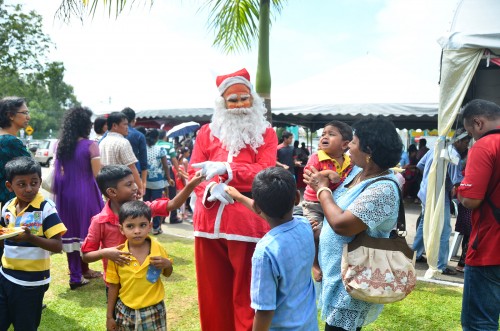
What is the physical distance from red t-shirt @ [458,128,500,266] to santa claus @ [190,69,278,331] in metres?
1.32

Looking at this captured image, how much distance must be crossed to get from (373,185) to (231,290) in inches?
54.7

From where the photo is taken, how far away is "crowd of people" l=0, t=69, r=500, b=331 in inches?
78.6

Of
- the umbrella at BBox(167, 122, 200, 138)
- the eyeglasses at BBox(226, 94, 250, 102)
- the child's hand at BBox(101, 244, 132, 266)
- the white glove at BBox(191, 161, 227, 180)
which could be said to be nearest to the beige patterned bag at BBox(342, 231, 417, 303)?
the white glove at BBox(191, 161, 227, 180)

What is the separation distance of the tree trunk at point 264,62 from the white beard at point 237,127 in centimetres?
153

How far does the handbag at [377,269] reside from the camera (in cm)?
208

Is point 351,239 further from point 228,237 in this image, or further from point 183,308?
point 183,308

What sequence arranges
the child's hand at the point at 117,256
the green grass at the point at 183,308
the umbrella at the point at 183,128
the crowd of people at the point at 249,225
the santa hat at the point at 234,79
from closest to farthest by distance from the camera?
1. the crowd of people at the point at 249,225
2. the child's hand at the point at 117,256
3. the santa hat at the point at 234,79
4. the green grass at the point at 183,308
5. the umbrella at the point at 183,128

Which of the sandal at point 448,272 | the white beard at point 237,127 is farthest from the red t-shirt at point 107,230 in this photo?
the sandal at point 448,272

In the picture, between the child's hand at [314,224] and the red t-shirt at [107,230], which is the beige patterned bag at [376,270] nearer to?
the child's hand at [314,224]

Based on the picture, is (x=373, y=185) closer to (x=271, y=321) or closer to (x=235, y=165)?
(x=271, y=321)

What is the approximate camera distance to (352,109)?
10.5m

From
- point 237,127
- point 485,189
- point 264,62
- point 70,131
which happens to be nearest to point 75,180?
point 70,131

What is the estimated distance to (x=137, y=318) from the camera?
8.06 feet

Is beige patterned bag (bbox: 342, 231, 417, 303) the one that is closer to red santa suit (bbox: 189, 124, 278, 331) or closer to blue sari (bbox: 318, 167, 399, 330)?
blue sari (bbox: 318, 167, 399, 330)
